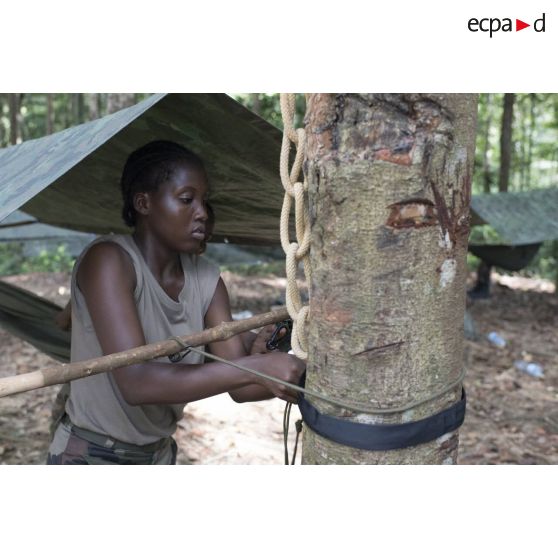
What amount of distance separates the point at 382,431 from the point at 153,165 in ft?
3.10

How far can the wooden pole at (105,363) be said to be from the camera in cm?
102

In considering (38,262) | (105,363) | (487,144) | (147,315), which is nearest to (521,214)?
(487,144)

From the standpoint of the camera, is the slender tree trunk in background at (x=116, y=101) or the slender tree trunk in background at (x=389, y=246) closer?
the slender tree trunk in background at (x=389, y=246)

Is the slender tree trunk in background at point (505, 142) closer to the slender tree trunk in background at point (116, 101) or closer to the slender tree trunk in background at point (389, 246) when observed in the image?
the slender tree trunk in background at point (116, 101)

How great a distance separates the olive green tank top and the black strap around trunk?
659mm

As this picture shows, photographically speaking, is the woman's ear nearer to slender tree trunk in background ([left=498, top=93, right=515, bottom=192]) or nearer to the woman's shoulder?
the woman's shoulder

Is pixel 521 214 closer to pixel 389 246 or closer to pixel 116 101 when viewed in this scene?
pixel 116 101

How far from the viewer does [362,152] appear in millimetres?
922

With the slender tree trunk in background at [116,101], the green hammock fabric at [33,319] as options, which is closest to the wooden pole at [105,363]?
the green hammock fabric at [33,319]

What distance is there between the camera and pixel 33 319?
2398 millimetres

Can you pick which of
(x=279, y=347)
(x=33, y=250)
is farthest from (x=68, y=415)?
(x=33, y=250)

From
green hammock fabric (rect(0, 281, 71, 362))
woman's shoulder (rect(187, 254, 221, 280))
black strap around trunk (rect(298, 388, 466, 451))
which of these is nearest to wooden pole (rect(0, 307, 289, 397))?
black strap around trunk (rect(298, 388, 466, 451))

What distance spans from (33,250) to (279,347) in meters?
7.86

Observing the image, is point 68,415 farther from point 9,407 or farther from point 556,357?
point 556,357
